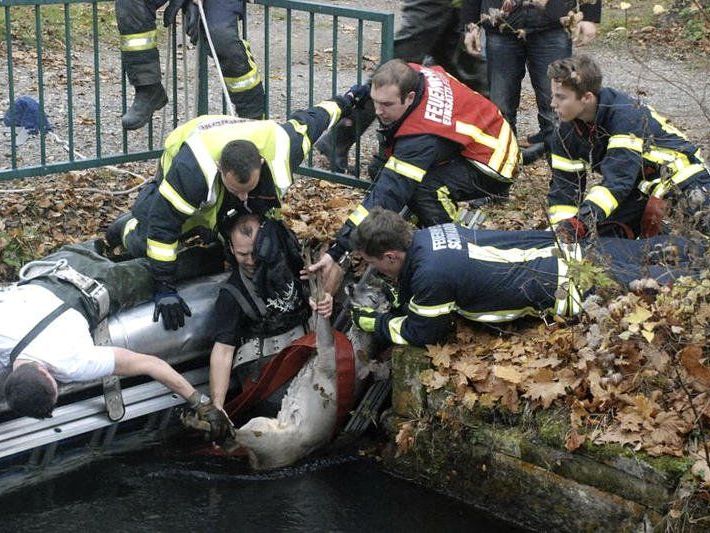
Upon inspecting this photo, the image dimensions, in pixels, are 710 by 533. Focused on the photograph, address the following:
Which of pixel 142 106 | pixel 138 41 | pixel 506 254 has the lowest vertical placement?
pixel 506 254

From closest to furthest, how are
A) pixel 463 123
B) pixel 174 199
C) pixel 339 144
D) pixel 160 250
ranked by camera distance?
1. pixel 174 199
2. pixel 160 250
3. pixel 463 123
4. pixel 339 144

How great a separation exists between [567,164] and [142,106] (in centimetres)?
285

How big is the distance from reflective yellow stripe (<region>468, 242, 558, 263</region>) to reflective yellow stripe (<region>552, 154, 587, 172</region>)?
2.05ft

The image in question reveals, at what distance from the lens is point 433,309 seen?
5.71 meters

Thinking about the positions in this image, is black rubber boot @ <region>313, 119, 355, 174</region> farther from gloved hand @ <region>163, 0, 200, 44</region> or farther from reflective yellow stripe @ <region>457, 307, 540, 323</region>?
reflective yellow stripe @ <region>457, 307, 540, 323</region>

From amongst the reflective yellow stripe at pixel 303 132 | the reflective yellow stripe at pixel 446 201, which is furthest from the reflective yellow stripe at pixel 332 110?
the reflective yellow stripe at pixel 446 201

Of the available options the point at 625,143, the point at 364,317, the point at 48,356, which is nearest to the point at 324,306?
the point at 364,317

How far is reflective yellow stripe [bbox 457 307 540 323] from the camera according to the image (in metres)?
5.81

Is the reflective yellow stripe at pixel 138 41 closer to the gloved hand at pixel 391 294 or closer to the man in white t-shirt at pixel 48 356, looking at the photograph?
the man in white t-shirt at pixel 48 356

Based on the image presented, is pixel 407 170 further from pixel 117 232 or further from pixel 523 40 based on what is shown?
pixel 117 232

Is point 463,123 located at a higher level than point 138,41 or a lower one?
lower

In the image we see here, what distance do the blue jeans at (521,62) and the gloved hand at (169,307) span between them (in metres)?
2.52

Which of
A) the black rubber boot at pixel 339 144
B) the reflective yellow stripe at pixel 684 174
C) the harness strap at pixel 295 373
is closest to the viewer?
the reflective yellow stripe at pixel 684 174

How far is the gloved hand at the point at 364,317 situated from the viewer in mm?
6184
